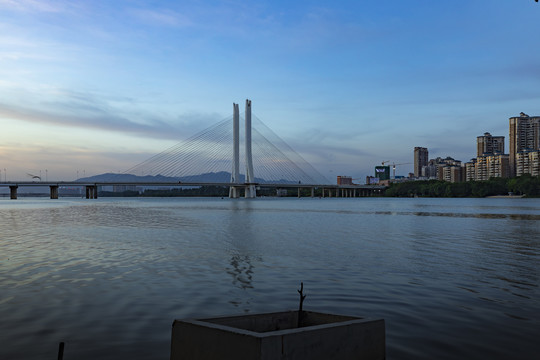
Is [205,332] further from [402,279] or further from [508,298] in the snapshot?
[402,279]

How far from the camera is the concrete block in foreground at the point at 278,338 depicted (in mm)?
4750

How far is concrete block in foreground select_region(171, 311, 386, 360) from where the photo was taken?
475 cm

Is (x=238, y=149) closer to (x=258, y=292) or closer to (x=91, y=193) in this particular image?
(x=91, y=193)

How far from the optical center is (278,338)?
15.5ft

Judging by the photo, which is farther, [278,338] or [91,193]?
[91,193]

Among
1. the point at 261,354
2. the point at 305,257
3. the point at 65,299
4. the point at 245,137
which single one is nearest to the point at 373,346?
the point at 261,354

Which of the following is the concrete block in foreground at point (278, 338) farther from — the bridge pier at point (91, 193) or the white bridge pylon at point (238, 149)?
the bridge pier at point (91, 193)

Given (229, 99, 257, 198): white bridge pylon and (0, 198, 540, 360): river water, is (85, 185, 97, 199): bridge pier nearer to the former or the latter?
(229, 99, 257, 198): white bridge pylon

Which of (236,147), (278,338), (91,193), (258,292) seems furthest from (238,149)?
(278,338)

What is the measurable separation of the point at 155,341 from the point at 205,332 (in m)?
2.57

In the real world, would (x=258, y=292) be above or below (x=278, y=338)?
below

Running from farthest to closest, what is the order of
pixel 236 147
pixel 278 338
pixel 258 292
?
pixel 236 147 → pixel 258 292 → pixel 278 338

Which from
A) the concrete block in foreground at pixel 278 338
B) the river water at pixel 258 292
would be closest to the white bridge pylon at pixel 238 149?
the river water at pixel 258 292

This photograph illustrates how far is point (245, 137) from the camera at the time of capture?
126 metres
